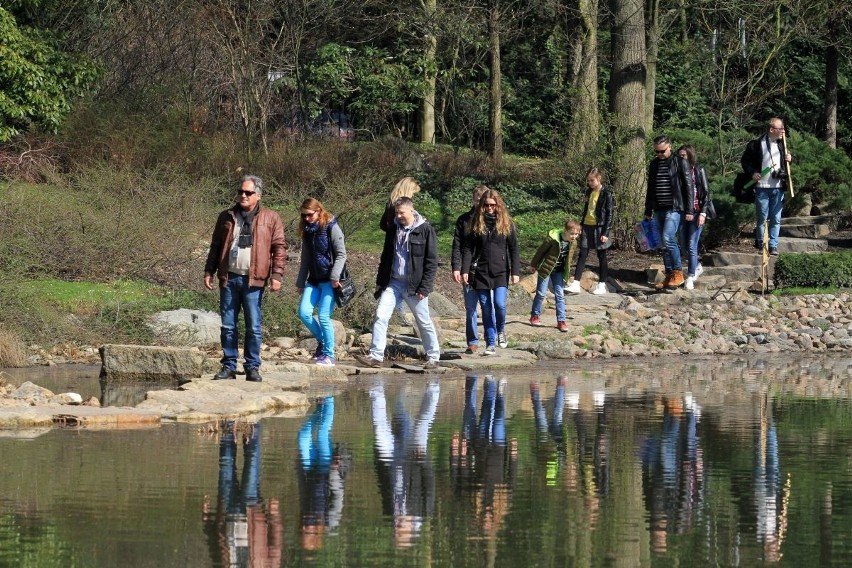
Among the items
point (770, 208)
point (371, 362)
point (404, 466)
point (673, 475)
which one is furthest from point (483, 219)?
point (673, 475)

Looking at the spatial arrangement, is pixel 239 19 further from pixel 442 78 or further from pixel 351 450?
pixel 351 450

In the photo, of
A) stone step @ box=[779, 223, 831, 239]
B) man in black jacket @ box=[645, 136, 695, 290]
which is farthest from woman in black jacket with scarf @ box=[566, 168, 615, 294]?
stone step @ box=[779, 223, 831, 239]

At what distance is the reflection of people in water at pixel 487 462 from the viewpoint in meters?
8.30

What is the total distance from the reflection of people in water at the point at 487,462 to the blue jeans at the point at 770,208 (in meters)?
9.26

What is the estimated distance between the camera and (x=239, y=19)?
34.7m

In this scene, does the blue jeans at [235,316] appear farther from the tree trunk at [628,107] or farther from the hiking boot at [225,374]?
the tree trunk at [628,107]

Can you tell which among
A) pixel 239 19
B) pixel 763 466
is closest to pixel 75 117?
pixel 239 19

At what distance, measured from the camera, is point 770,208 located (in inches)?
863

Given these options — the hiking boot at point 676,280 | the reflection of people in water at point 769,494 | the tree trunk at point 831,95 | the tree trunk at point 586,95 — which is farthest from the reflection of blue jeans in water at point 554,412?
the tree trunk at point 831,95

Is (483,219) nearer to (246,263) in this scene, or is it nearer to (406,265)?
(406,265)

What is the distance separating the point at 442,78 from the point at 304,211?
73.2 feet

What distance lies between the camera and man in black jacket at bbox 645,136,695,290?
823 inches

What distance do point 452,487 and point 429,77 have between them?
28325 mm

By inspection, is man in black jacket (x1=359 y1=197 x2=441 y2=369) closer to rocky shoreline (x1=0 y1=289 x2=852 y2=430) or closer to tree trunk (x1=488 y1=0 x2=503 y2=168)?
rocky shoreline (x1=0 y1=289 x2=852 y2=430)
